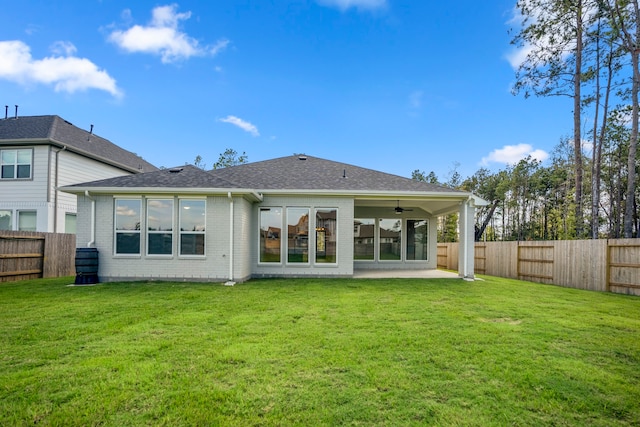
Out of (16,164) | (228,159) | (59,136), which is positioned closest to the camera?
(16,164)

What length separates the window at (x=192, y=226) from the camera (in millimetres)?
9219

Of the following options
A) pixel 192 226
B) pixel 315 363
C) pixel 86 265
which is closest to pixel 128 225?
pixel 86 265

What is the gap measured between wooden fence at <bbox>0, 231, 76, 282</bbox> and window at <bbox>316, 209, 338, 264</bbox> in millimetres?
8987

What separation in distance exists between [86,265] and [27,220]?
6.41 metres

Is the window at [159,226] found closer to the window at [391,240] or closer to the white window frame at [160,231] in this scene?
the white window frame at [160,231]

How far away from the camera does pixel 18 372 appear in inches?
126

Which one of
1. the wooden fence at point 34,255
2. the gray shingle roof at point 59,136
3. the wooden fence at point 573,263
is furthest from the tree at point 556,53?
the wooden fence at point 34,255

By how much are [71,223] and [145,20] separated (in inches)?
344

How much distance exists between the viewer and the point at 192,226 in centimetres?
925

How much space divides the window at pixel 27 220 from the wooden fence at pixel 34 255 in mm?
2237

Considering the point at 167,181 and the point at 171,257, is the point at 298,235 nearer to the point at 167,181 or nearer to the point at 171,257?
the point at 171,257

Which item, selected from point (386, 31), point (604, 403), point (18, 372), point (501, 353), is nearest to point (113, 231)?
point (18, 372)

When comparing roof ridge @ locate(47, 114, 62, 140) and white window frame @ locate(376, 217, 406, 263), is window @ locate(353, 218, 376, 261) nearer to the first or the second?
white window frame @ locate(376, 217, 406, 263)

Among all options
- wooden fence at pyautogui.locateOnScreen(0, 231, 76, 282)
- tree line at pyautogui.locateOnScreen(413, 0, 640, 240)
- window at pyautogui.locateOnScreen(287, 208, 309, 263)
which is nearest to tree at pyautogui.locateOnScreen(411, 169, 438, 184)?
tree line at pyautogui.locateOnScreen(413, 0, 640, 240)
